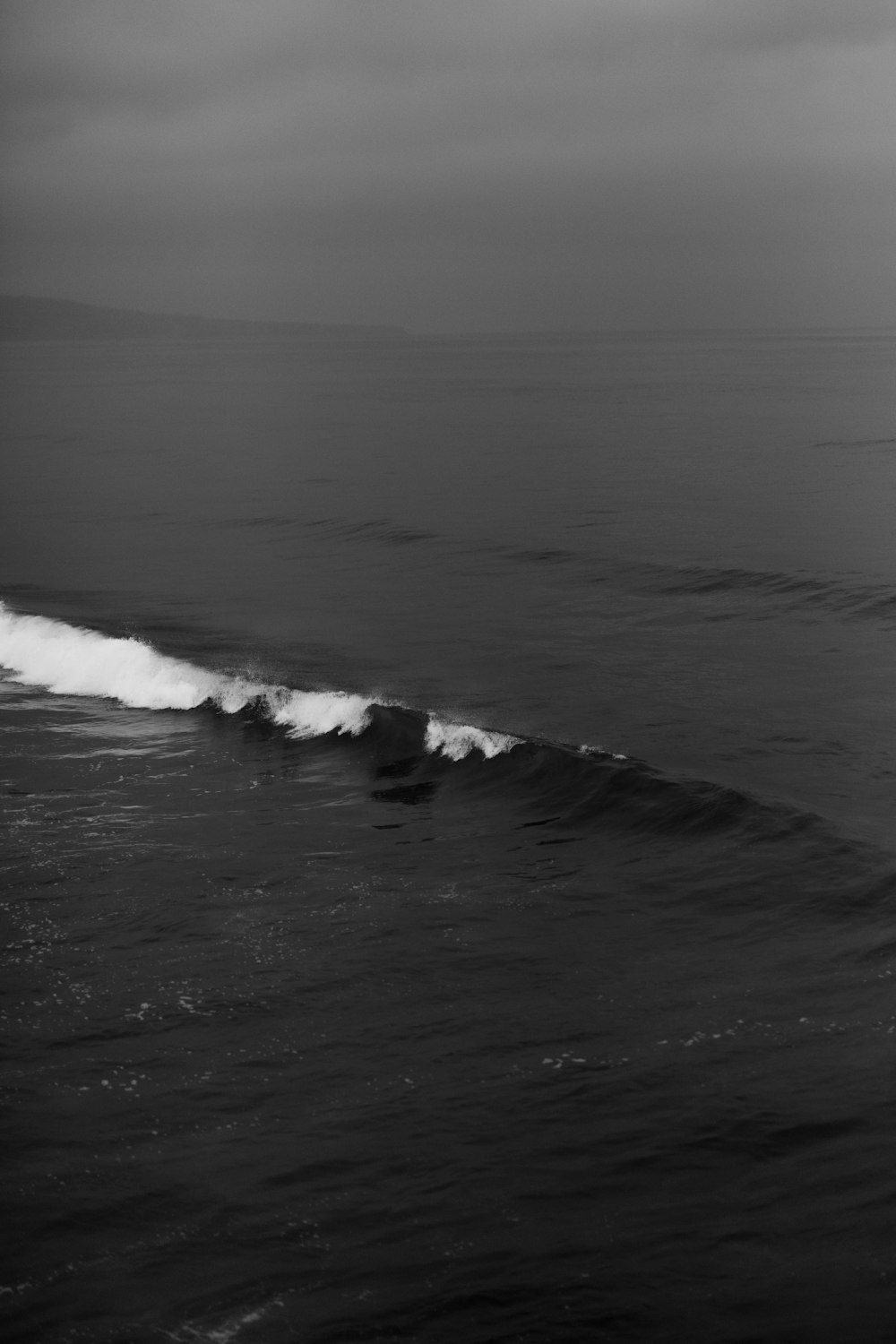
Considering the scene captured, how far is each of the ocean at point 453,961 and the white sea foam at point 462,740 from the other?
0.07 metres

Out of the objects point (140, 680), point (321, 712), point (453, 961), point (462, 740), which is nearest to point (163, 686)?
point (140, 680)

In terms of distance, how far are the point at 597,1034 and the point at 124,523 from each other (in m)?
45.7

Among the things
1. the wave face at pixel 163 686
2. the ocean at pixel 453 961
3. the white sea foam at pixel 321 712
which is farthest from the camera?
the white sea foam at pixel 321 712

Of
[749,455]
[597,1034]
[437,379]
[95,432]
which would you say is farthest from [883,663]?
[437,379]

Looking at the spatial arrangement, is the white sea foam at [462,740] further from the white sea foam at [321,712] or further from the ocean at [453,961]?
the white sea foam at [321,712]

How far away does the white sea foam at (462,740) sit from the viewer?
22.5m

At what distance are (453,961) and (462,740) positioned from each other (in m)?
8.07

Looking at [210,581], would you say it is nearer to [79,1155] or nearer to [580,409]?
[79,1155]

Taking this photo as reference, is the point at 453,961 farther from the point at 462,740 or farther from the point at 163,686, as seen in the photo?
the point at 163,686

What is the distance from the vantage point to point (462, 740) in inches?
907

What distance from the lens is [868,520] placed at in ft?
162

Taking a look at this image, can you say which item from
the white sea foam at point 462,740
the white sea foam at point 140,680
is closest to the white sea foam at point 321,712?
the white sea foam at point 140,680

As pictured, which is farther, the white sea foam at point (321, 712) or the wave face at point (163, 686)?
the white sea foam at point (321, 712)

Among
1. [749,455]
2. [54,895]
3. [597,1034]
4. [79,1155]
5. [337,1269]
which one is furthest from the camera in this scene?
[749,455]
